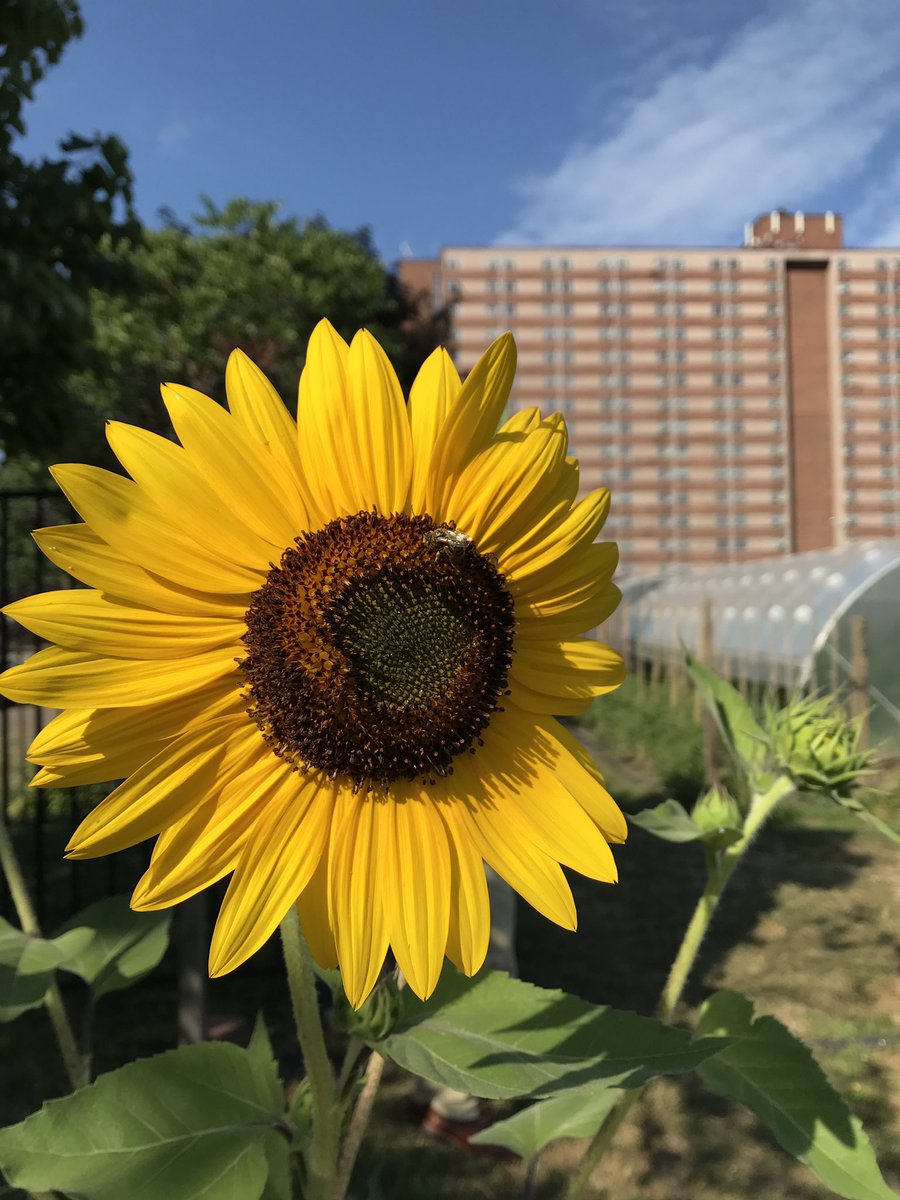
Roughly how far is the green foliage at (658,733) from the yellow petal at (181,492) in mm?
6690

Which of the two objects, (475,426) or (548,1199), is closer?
(475,426)

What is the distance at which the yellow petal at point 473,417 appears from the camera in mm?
677

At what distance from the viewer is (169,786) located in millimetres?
708

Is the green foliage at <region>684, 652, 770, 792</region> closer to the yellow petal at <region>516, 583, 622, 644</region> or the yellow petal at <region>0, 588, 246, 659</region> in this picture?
the yellow petal at <region>516, 583, 622, 644</region>

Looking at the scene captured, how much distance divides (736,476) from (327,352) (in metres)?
36.9

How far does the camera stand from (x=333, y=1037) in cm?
422

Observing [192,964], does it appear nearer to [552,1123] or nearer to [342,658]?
[552,1123]

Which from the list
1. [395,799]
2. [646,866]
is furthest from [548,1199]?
[646,866]

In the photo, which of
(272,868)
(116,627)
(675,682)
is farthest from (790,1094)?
(675,682)

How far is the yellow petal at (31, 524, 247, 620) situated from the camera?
2.12 ft

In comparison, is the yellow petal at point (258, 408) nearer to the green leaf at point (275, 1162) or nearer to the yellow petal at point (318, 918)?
the yellow petal at point (318, 918)

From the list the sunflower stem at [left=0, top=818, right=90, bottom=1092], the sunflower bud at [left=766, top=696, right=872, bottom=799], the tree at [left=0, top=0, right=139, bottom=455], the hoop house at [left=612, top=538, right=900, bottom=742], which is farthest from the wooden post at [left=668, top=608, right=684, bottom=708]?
the sunflower stem at [left=0, top=818, right=90, bottom=1092]

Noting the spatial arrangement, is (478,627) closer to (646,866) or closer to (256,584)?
(256,584)

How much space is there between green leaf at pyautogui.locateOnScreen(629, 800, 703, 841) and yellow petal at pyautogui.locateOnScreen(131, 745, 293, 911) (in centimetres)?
38
